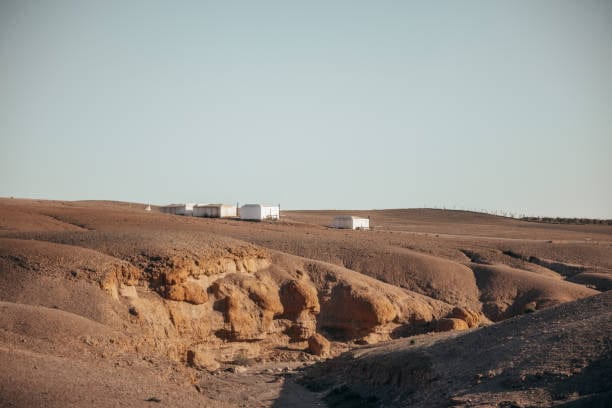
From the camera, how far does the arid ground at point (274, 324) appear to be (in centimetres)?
2128

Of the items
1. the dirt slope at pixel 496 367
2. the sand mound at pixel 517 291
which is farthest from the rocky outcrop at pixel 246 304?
the sand mound at pixel 517 291

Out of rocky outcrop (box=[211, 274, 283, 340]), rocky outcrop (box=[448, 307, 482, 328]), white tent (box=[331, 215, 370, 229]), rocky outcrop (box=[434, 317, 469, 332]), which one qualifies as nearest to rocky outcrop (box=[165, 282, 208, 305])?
rocky outcrop (box=[211, 274, 283, 340])

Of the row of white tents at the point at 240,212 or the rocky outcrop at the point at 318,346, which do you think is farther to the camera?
the row of white tents at the point at 240,212

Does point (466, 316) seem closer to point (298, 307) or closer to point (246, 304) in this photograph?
point (298, 307)

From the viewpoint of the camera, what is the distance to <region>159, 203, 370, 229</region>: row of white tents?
71.7 meters

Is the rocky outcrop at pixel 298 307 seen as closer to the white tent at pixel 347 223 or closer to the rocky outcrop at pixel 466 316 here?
the rocky outcrop at pixel 466 316

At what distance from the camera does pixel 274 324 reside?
37062 millimetres

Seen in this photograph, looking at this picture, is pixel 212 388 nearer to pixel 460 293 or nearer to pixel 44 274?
pixel 44 274

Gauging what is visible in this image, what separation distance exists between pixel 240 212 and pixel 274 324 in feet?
117

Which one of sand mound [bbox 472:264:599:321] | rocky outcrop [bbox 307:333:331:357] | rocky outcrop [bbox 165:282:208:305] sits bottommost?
rocky outcrop [bbox 307:333:331:357]

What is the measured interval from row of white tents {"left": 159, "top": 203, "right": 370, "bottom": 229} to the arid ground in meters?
17.9

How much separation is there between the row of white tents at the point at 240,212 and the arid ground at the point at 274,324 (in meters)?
17.9

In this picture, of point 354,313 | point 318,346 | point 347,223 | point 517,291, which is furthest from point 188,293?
point 347,223

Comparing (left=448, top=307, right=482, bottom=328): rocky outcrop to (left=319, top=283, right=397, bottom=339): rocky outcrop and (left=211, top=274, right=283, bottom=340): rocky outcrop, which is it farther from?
(left=211, top=274, right=283, bottom=340): rocky outcrop
